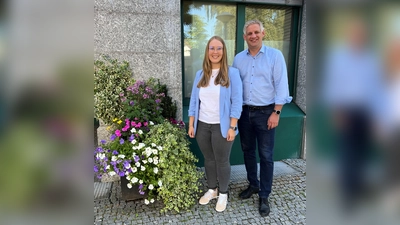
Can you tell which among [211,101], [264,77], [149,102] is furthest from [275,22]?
[149,102]

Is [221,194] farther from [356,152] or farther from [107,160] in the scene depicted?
[356,152]

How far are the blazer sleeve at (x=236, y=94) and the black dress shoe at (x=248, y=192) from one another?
1153 mm

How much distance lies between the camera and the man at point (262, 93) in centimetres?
252

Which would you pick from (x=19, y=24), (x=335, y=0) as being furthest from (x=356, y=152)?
(x=19, y=24)

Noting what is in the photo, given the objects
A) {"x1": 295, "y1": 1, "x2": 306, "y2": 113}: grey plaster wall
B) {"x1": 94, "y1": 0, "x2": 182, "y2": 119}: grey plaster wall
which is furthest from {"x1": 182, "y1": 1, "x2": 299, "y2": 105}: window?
{"x1": 94, "y1": 0, "x2": 182, "y2": 119}: grey plaster wall

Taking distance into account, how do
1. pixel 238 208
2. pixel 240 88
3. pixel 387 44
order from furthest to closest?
1. pixel 238 208
2. pixel 240 88
3. pixel 387 44

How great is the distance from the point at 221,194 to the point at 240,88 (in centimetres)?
127

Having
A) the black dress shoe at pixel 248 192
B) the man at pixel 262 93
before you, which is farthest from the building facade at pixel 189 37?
the man at pixel 262 93

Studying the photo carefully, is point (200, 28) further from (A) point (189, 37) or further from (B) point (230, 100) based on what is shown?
(B) point (230, 100)

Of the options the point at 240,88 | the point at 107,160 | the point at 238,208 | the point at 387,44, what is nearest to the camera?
the point at 387,44

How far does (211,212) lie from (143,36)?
2.53m

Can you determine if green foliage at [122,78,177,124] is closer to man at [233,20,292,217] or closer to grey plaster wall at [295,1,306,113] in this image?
man at [233,20,292,217]

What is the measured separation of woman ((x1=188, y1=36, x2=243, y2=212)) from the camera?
2.50 meters

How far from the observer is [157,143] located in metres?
2.73
